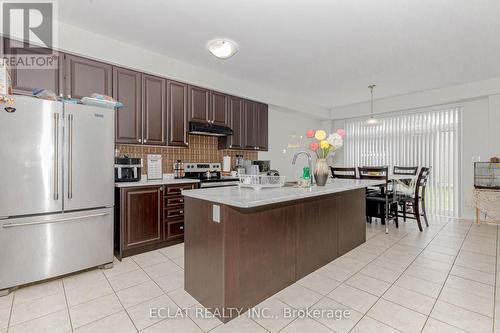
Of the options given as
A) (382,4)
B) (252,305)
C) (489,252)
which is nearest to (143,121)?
(252,305)

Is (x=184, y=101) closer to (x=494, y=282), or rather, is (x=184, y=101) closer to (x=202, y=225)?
(x=202, y=225)

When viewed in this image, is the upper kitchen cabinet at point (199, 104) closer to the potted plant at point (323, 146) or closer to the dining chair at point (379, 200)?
the potted plant at point (323, 146)

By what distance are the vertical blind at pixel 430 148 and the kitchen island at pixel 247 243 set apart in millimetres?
3724

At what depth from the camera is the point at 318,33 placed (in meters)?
2.92

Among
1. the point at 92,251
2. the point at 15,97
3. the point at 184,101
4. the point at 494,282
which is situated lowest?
the point at 494,282

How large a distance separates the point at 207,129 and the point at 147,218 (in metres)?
1.62

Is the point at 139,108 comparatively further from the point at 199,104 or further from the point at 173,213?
the point at 173,213

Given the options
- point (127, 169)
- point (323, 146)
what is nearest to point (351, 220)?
point (323, 146)

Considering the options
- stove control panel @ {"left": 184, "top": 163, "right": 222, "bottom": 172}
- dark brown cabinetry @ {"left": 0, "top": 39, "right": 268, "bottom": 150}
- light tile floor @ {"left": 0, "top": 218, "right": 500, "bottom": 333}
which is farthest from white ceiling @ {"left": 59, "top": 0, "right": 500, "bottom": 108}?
light tile floor @ {"left": 0, "top": 218, "right": 500, "bottom": 333}

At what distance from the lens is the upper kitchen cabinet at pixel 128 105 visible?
3121 mm

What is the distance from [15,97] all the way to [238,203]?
7.26 feet

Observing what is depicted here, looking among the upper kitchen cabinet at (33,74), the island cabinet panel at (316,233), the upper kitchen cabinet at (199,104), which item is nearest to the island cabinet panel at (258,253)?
the island cabinet panel at (316,233)

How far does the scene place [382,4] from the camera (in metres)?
2.38

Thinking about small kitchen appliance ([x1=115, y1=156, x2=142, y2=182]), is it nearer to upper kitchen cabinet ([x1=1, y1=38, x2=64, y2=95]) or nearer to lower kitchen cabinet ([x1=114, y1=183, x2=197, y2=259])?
lower kitchen cabinet ([x1=114, y1=183, x2=197, y2=259])
